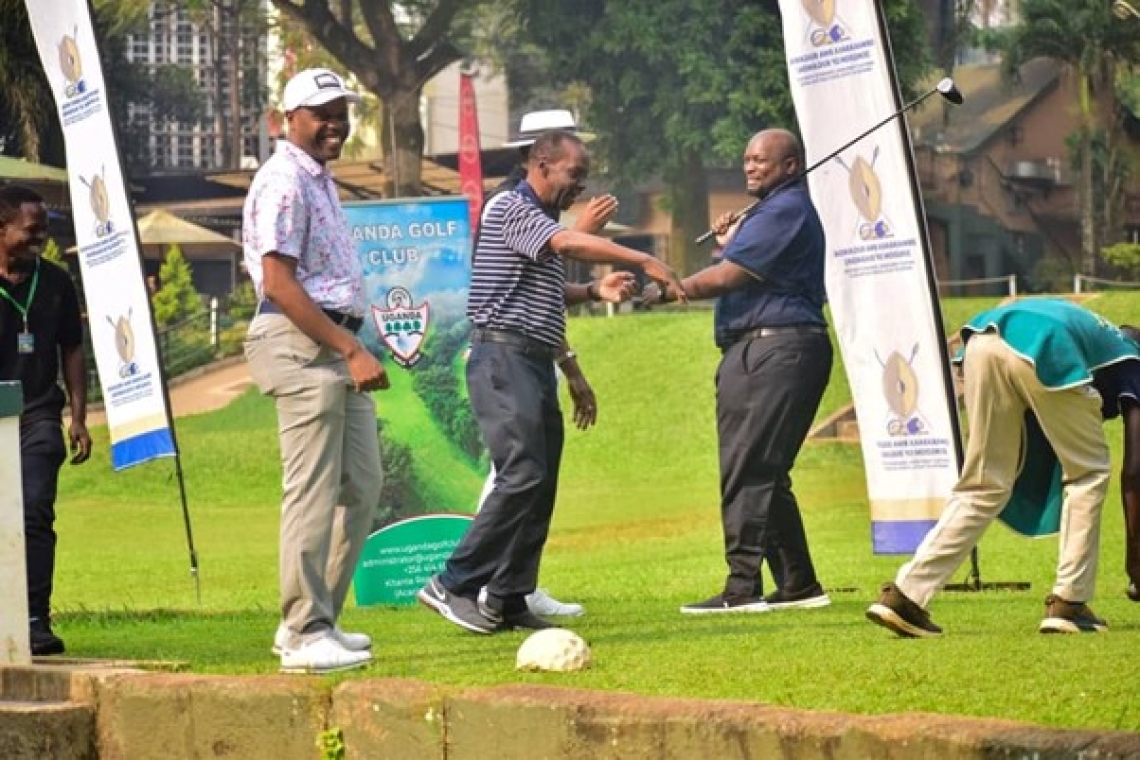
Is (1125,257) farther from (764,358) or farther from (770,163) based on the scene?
(764,358)

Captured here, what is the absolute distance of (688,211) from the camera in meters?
41.6

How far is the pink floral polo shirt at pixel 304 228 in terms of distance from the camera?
27.9ft

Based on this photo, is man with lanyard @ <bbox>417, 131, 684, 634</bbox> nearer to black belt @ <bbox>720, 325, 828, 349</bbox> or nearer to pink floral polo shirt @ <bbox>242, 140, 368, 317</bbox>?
black belt @ <bbox>720, 325, 828, 349</bbox>

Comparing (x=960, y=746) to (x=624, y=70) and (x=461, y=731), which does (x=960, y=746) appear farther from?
(x=624, y=70)

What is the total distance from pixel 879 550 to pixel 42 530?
4.36 m

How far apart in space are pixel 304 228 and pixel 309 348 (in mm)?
412

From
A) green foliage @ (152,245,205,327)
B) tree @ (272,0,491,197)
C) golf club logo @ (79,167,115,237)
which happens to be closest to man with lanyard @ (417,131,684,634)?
golf club logo @ (79,167,115,237)

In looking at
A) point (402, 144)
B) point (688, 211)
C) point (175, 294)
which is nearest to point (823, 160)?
point (175, 294)

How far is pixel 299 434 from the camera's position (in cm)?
856

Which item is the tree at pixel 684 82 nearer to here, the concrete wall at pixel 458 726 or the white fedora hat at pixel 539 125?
the white fedora hat at pixel 539 125

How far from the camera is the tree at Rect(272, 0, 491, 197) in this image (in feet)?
138

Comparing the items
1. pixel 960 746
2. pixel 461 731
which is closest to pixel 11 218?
pixel 461 731

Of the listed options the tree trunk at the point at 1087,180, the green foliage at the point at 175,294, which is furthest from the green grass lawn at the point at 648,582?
the tree trunk at the point at 1087,180

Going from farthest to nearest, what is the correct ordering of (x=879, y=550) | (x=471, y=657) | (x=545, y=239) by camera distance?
(x=879, y=550)
(x=545, y=239)
(x=471, y=657)
